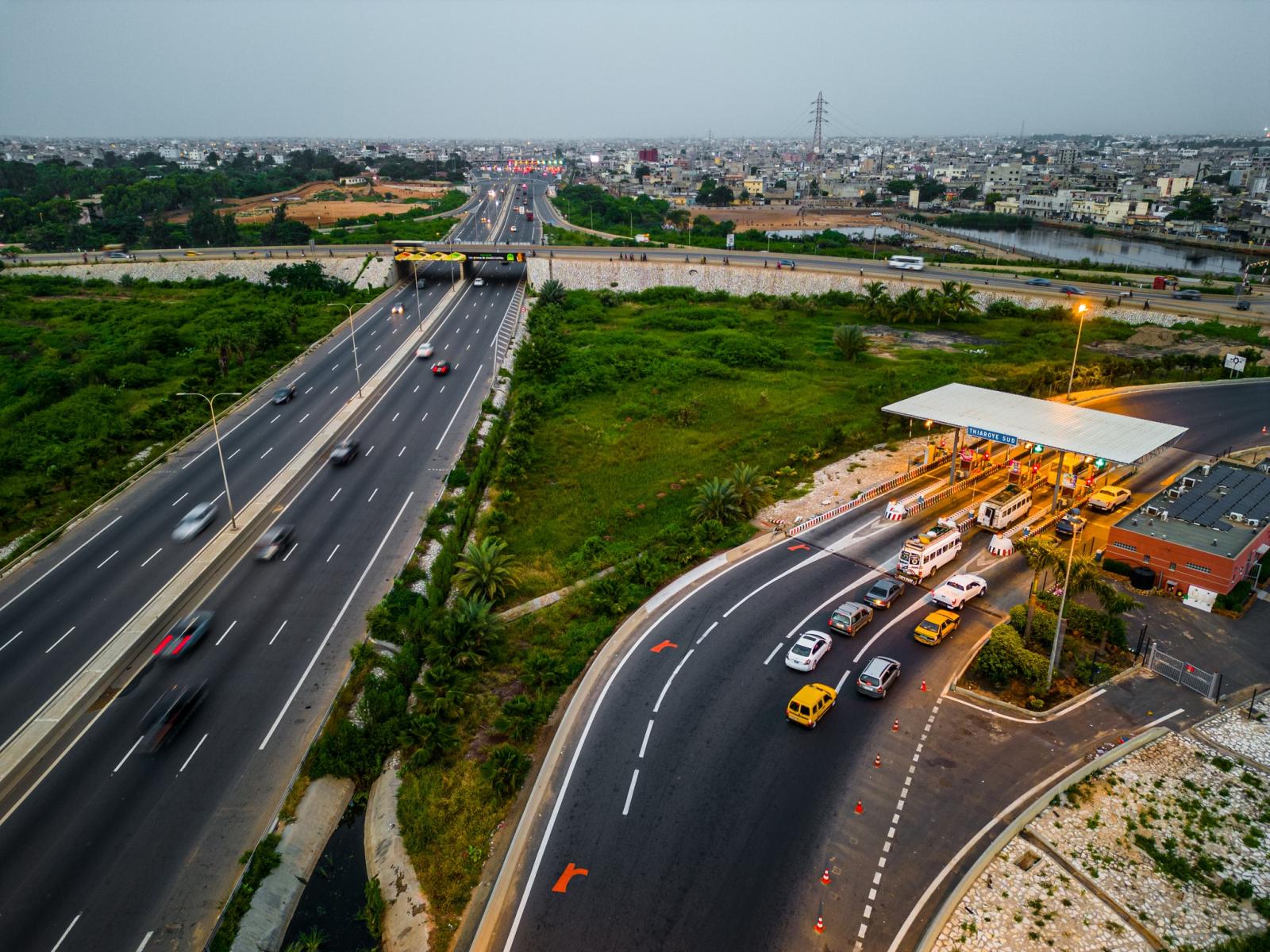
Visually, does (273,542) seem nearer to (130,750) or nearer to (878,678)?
(130,750)

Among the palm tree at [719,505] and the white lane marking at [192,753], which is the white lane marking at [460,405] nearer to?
the palm tree at [719,505]

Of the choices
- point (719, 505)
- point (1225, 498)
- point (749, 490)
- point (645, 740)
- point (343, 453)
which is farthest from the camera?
point (343, 453)

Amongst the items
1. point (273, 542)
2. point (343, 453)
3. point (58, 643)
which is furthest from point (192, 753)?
point (343, 453)

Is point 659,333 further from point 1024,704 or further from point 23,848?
point 23,848

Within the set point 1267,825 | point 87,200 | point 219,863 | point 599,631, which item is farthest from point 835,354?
point 87,200

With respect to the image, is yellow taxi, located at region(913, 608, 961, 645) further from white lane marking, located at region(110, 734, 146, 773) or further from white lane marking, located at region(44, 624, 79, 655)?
white lane marking, located at region(44, 624, 79, 655)

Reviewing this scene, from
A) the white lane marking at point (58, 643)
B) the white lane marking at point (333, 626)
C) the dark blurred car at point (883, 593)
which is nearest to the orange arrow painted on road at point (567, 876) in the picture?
the white lane marking at point (333, 626)
